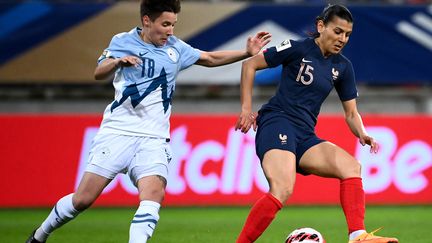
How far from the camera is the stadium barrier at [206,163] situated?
12289 mm

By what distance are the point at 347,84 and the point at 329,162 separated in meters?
0.73

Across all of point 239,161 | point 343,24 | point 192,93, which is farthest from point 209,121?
point 343,24

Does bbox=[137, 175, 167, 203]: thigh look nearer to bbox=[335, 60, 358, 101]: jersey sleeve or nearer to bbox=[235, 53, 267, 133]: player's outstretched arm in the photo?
bbox=[235, 53, 267, 133]: player's outstretched arm

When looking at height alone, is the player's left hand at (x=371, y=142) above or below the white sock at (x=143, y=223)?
above

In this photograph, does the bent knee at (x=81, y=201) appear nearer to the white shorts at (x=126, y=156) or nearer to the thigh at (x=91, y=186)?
the thigh at (x=91, y=186)

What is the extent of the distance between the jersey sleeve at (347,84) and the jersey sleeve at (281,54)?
0.48 m

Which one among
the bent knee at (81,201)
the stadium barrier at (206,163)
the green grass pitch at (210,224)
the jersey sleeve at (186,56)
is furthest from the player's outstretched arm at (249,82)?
the stadium barrier at (206,163)

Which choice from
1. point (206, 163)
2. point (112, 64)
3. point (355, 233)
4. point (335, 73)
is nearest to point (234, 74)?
point (206, 163)

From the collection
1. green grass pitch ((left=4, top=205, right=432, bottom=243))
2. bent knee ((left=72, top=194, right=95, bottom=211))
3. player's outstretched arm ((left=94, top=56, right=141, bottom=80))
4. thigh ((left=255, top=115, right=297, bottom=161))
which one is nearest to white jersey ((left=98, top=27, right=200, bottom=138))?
player's outstretched arm ((left=94, top=56, right=141, bottom=80))

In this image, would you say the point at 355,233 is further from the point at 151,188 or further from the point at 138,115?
the point at 138,115

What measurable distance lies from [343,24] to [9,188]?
22.7 feet

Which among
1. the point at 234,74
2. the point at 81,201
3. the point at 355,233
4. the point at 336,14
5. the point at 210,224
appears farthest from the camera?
the point at 234,74

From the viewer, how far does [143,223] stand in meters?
6.10

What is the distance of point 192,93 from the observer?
50.7ft
